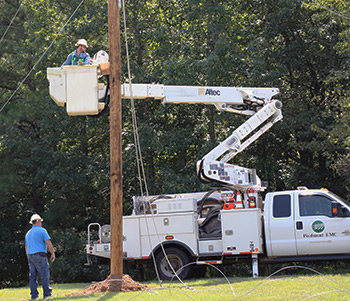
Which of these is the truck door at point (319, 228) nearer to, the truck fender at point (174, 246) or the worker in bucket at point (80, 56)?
the truck fender at point (174, 246)

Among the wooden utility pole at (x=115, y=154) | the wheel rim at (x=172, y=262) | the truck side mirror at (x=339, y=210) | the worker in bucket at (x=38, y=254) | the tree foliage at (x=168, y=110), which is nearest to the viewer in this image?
the worker in bucket at (x=38, y=254)

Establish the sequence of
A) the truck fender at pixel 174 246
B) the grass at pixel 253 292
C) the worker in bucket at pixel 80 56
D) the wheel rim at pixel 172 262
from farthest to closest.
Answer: the wheel rim at pixel 172 262 < the truck fender at pixel 174 246 < the worker in bucket at pixel 80 56 < the grass at pixel 253 292

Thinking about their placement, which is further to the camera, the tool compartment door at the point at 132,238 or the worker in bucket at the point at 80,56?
the tool compartment door at the point at 132,238

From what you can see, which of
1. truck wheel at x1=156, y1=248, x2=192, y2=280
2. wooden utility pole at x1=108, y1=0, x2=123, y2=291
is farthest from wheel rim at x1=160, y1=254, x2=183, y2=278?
wooden utility pole at x1=108, y1=0, x2=123, y2=291

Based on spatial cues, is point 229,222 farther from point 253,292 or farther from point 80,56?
point 80,56

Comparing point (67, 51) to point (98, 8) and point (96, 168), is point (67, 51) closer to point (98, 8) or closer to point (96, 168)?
point (98, 8)

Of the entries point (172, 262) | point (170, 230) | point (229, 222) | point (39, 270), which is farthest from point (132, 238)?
point (39, 270)

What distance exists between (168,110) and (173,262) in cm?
899

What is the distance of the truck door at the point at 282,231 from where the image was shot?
14820 millimetres

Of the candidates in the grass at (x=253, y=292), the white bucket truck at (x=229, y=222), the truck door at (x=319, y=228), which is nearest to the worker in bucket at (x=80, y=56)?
the white bucket truck at (x=229, y=222)

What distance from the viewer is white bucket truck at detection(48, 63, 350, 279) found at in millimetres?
14734

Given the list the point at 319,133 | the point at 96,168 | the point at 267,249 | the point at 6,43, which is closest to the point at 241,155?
the point at 319,133

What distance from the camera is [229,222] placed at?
14922 millimetres

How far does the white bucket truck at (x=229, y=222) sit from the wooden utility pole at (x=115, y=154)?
56.5 inches
